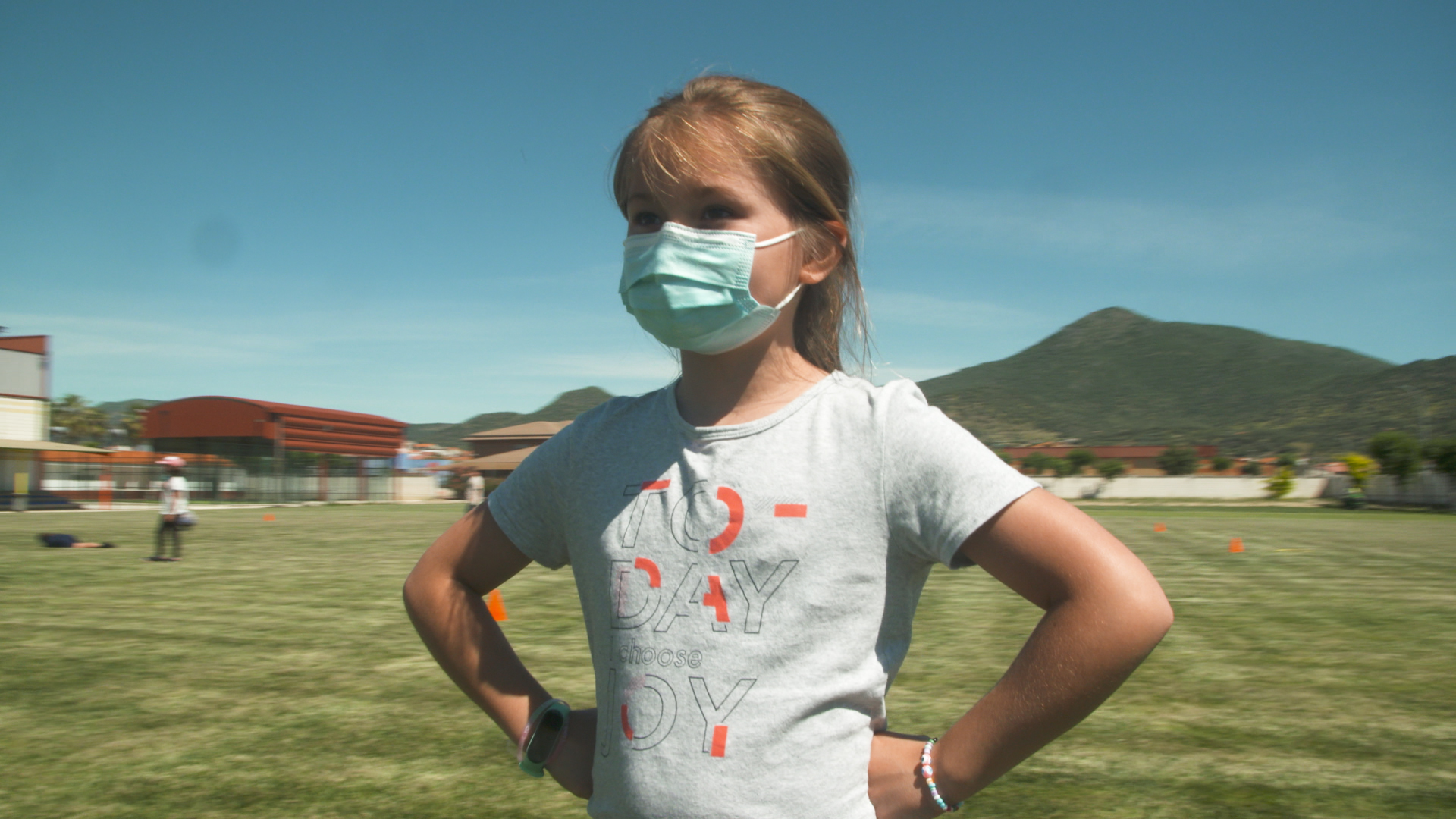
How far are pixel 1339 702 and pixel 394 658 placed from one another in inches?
241

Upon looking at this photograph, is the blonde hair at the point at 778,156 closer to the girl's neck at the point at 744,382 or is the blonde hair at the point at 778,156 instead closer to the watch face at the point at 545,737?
the girl's neck at the point at 744,382

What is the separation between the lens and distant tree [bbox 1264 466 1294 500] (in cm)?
6656

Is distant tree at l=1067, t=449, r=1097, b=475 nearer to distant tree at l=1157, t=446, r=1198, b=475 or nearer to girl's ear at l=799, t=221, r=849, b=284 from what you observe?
distant tree at l=1157, t=446, r=1198, b=475

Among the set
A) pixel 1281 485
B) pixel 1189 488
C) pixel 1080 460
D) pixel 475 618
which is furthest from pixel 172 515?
pixel 1080 460

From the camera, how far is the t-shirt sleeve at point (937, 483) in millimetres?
1202

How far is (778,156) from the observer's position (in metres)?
1.41

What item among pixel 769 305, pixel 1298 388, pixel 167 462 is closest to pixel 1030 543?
pixel 769 305

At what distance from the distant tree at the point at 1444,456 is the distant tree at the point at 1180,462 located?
25162mm

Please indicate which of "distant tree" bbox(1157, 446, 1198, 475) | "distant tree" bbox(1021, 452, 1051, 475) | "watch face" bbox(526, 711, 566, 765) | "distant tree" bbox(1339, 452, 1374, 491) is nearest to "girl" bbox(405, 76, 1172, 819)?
"watch face" bbox(526, 711, 566, 765)

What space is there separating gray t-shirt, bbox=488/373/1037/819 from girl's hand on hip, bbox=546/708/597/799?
14 centimetres

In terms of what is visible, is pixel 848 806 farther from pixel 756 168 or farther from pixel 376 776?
pixel 376 776

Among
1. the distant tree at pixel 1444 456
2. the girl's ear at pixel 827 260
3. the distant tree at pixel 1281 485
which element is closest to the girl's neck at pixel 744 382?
the girl's ear at pixel 827 260

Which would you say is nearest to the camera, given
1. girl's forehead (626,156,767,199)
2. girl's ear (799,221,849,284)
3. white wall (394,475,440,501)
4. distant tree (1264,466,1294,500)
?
girl's forehead (626,156,767,199)

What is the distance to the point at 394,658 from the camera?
698cm
